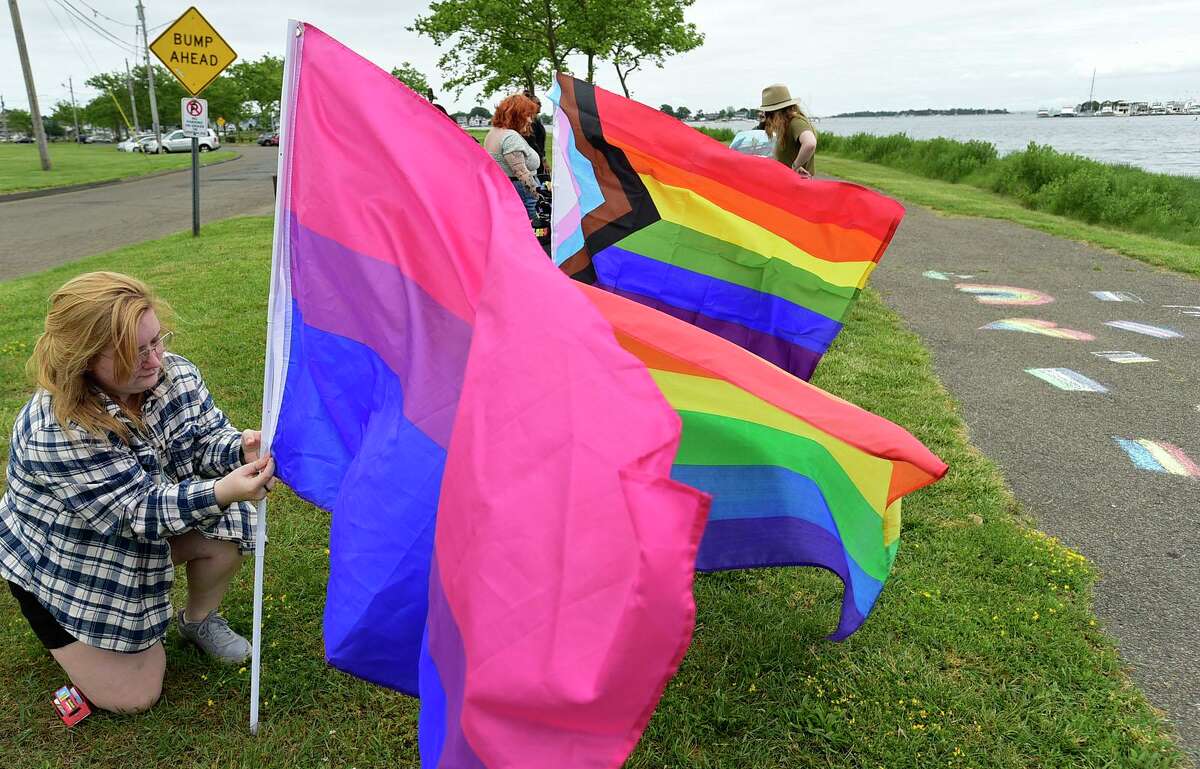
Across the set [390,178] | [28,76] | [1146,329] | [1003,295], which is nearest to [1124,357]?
[1146,329]

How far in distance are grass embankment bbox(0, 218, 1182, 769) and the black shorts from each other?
1.01 feet

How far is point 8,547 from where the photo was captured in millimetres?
2799

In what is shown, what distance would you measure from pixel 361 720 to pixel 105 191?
25072mm

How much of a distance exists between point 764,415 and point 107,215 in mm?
18362

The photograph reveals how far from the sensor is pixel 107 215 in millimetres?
17000

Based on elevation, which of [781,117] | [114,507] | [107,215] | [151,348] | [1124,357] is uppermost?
[781,117]

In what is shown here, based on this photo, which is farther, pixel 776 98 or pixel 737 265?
pixel 776 98

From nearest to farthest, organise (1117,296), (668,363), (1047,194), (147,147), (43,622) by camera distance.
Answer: (668,363) → (43,622) → (1117,296) → (1047,194) → (147,147)

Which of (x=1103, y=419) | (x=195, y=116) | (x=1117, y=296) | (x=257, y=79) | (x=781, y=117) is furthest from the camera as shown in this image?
(x=257, y=79)

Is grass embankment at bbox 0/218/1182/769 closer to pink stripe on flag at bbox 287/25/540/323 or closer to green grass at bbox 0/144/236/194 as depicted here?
pink stripe on flag at bbox 287/25/540/323

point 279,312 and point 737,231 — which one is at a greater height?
point 737,231

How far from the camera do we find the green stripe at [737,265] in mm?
3916

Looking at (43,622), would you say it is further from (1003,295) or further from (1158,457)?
(1003,295)

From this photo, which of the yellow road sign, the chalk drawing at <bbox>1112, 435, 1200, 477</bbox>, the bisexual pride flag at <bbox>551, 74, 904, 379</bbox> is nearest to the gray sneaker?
the bisexual pride flag at <bbox>551, 74, 904, 379</bbox>
